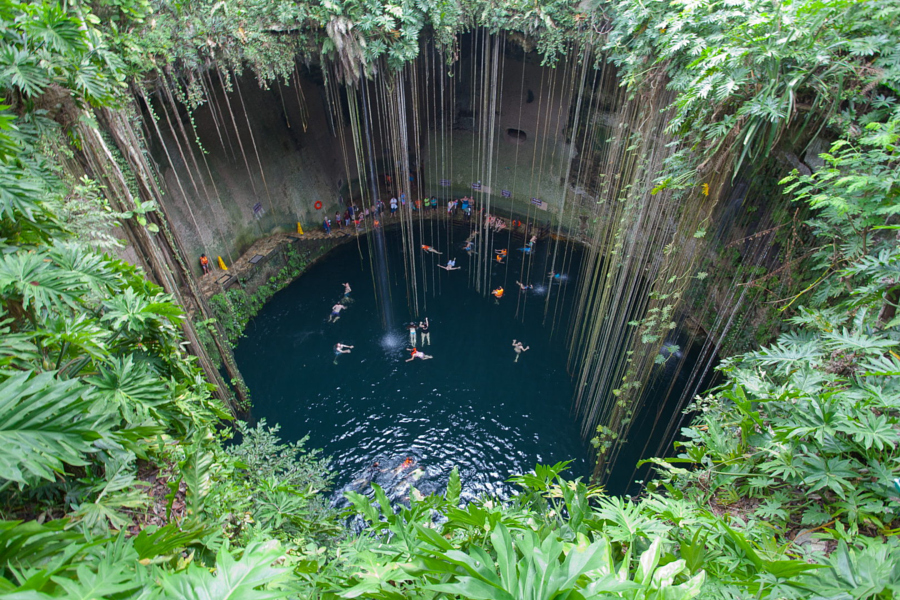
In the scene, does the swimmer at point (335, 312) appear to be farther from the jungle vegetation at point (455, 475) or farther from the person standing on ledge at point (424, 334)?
the jungle vegetation at point (455, 475)

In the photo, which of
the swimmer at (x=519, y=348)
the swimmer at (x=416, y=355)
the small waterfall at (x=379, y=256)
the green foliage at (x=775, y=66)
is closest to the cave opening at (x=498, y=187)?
the small waterfall at (x=379, y=256)

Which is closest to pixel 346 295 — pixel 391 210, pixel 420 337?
pixel 420 337

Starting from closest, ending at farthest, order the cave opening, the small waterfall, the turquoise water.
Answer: the cave opening, the turquoise water, the small waterfall

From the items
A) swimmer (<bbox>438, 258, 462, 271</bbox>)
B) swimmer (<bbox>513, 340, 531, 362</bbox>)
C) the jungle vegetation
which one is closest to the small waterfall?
swimmer (<bbox>438, 258, 462, 271</bbox>)

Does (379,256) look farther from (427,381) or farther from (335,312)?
(427,381)

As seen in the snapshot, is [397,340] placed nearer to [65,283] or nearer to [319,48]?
[319,48]

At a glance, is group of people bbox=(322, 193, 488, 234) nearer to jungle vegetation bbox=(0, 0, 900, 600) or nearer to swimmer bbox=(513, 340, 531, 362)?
swimmer bbox=(513, 340, 531, 362)

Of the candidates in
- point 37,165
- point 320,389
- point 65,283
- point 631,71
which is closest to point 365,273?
point 320,389
